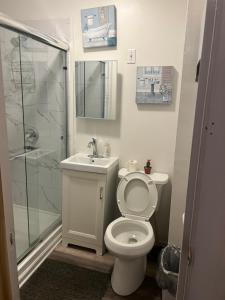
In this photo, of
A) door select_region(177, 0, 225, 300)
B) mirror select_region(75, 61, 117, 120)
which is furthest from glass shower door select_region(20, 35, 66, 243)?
door select_region(177, 0, 225, 300)

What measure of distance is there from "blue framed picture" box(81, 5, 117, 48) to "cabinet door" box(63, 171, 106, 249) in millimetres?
1239

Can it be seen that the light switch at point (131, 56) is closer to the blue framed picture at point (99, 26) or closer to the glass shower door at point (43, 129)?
the blue framed picture at point (99, 26)

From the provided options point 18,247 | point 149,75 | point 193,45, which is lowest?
point 18,247

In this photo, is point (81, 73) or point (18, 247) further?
point (81, 73)

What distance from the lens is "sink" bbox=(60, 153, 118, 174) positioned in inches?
81.0

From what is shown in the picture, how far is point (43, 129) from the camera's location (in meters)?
2.51

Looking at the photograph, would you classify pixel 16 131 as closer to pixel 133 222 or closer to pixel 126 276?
pixel 133 222

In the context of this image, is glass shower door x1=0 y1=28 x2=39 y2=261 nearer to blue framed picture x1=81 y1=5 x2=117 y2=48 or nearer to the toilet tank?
blue framed picture x1=81 y1=5 x2=117 y2=48

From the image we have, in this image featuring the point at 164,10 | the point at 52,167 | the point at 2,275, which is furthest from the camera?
the point at 52,167

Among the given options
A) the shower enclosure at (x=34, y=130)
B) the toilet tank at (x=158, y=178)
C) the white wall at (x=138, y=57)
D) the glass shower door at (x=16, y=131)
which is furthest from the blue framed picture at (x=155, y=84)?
the glass shower door at (x=16, y=131)

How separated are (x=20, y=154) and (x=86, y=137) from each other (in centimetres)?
69

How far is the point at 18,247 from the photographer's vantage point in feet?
6.70

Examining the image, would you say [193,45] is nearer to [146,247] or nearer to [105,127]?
[105,127]

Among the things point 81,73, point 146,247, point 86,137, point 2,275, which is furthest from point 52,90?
point 2,275
